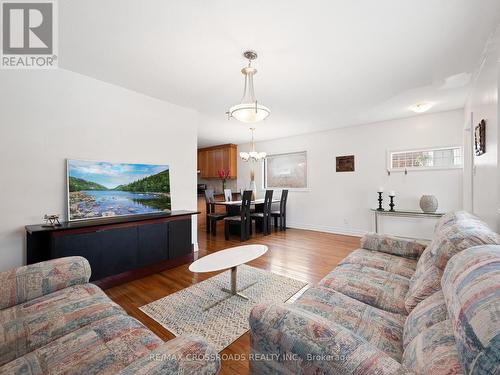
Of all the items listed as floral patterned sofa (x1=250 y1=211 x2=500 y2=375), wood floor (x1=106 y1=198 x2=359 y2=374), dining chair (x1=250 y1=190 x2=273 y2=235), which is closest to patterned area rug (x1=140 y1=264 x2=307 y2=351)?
wood floor (x1=106 y1=198 x2=359 y2=374)

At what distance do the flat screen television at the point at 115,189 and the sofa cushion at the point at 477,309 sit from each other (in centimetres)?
321

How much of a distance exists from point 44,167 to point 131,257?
1.34 m

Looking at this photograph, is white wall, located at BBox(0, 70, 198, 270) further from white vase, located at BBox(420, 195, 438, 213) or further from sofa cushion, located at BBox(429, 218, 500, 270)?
white vase, located at BBox(420, 195, 438, 213)

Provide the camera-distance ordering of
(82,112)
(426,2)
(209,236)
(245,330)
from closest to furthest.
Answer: (426,2)
(245,330)
(82,112)
(209,236)

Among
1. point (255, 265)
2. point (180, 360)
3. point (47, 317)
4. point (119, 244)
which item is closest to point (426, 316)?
point (180, 360)

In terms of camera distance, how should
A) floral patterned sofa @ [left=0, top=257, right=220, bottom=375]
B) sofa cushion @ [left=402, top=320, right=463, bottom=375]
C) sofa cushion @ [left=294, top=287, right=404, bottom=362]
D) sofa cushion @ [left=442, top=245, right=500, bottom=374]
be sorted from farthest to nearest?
sofa cushion @ [left=294, top=287, right=404, bottom=362]
floral patterned sofa @ [left=0, top=257, right=220, bottom=375]
sofa cushion @ [left=402, top=320, right=463, bottom=375]
sofa cushion @ [left=442, top=245, right=500, bottom=374]

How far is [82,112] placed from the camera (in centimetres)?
261

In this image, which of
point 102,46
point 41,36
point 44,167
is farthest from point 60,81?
point 44,167

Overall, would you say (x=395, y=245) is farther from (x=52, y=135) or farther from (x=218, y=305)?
(x=52, y=135)

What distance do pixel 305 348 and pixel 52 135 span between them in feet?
10.0

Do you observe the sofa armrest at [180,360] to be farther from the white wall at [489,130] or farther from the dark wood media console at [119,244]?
the white wall at [489,130]

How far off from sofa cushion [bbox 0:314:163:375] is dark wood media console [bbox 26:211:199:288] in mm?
1373

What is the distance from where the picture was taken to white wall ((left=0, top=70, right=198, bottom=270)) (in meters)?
2.16

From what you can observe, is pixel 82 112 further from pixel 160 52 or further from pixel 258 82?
pixel 258 82
